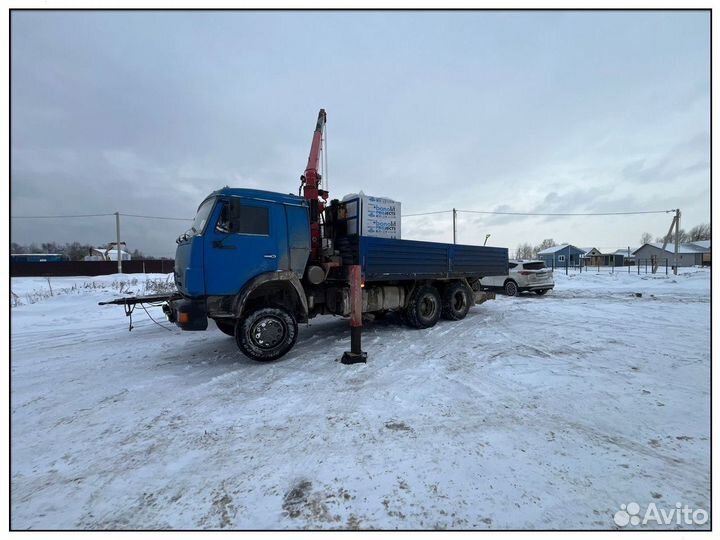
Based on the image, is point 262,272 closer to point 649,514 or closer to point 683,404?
point 649,514

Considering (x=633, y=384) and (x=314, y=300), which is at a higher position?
(x=314, y=300)

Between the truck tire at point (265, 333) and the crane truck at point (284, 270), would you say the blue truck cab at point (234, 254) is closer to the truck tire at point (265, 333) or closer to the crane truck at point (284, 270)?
the crane truck at point (284, 270)

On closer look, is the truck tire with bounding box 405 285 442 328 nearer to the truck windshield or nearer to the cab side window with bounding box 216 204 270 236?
the cab side window with bounding box 216 204 270 236

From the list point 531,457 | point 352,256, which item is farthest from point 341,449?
point 352,256

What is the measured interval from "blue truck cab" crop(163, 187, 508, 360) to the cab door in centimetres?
1

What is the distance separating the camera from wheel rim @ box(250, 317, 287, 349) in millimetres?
4812

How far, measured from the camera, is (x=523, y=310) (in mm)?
9398

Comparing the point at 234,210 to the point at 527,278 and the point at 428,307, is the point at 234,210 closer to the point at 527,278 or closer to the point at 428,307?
the point at 428,307

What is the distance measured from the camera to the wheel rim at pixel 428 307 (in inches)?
294

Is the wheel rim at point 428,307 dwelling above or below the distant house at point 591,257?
below

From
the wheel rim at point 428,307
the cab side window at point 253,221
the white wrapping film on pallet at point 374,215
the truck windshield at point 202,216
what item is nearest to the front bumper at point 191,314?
the truck windshield at point 202,216

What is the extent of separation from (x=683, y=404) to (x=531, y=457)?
2182 mm

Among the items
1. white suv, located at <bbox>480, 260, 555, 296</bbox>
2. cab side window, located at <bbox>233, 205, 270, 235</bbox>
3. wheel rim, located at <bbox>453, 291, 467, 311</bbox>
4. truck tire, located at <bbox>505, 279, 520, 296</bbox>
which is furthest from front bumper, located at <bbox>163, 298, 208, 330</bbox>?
truck tire, located at <bbox>505, 279, 520, 296</bbox>

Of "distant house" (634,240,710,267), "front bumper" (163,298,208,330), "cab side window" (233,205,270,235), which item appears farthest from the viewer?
"distant house" (634,240,710,267)
